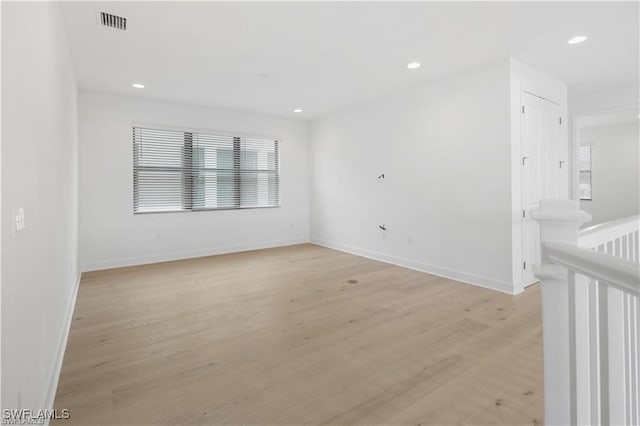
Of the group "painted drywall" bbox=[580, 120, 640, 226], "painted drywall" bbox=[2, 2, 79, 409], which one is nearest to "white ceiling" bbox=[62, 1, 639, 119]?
"painted drywall" bbox=[2, 2, 79, 409]

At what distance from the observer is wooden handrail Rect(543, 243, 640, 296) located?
0.67 meters

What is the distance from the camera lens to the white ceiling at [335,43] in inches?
99.0

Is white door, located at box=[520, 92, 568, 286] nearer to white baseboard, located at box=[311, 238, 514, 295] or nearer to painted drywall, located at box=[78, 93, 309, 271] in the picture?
white baseboard, located at box=[311, 238, 514, 295]

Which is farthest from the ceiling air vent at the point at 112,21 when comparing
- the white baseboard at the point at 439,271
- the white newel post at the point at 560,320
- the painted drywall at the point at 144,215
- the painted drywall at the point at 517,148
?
the white baseboard at the point at 439,271

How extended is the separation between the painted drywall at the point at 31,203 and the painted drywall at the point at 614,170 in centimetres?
852

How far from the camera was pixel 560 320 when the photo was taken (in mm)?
1005

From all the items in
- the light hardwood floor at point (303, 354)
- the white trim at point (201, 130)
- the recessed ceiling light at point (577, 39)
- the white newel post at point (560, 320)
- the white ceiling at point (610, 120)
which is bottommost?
the light hardwood floor at point (303, 354)

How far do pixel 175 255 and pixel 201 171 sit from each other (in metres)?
1.47

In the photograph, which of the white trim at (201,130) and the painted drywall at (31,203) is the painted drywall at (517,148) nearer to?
the painted drywall at (31,203)

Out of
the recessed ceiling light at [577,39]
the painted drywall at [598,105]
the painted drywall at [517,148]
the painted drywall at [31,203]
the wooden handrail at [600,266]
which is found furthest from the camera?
the painted drywall at [598,105]

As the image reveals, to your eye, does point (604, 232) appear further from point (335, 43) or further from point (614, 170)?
point (614, 170)

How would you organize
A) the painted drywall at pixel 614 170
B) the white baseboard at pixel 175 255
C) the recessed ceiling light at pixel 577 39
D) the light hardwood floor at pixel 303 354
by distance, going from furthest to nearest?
the painted drywall at pixel 614 170 → the white baseboard at pixel 175 255 → the recessed ceiling light at pixel 577 39 → the light hardwood floor at pixel 303 354

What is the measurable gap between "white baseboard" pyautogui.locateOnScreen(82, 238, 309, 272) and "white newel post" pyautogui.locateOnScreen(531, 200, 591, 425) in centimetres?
525

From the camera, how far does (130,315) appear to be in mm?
3000
